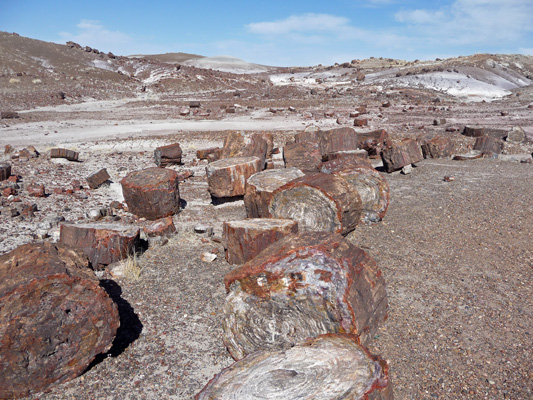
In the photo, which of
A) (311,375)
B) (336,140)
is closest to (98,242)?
(311,375)

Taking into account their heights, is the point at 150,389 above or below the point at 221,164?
below

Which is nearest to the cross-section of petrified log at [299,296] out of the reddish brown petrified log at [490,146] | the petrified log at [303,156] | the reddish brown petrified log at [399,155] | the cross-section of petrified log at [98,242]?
the cross-section of petrified log at [98,242]

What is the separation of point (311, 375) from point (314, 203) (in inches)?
118

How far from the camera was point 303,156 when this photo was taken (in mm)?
8383

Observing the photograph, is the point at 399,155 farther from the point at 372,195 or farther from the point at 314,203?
the point at 314,203

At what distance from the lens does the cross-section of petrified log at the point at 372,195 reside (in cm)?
Answer: 651

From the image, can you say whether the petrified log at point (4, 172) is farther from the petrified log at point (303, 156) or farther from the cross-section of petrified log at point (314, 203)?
the cross-section of petrified log at point (314, 203)

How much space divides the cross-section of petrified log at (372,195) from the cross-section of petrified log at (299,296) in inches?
121

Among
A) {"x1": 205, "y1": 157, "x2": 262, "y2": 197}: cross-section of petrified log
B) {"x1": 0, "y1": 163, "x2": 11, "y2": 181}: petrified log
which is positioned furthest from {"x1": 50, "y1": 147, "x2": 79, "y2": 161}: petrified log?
{"x1": 205, "y1": 157, "x2": 262, "y2": 197}: cross-section of petrified log

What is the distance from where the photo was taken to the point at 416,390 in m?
3.10

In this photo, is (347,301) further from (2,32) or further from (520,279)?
(2,32)

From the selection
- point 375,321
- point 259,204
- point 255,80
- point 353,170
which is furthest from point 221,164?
point 255,80

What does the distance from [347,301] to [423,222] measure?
3.95 meters

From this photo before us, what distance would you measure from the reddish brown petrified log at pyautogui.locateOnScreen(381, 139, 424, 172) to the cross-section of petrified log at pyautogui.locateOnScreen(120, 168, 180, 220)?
517 centimetres
